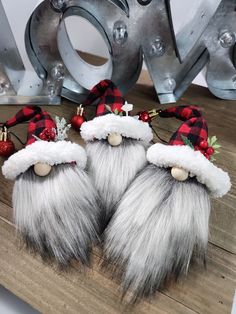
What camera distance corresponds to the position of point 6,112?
0.87 meters

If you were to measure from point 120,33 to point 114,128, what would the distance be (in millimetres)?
246

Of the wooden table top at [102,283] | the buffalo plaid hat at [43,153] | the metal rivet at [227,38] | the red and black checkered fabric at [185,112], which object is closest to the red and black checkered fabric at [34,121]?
the buffalo plaid hat at [43,153]

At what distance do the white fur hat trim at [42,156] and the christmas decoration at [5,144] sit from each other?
4.1 inches

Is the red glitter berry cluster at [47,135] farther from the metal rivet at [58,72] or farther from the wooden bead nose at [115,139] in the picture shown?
the metal rivet at [58,72]

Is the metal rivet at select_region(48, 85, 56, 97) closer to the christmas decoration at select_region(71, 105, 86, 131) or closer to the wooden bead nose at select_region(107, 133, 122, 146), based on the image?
the christmas decoration at select_region(71, 105, 86, 131)

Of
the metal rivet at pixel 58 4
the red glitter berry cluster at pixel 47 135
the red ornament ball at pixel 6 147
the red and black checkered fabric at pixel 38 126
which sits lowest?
the red ornament ball at pixel 6 147

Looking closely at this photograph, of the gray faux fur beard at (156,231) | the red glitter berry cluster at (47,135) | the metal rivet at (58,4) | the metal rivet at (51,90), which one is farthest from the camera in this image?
the metal rivet at (51,90)

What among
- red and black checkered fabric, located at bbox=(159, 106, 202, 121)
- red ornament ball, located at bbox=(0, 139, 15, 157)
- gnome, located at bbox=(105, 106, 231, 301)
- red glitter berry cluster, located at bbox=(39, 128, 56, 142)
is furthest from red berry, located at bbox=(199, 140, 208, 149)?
red ornament ball, located at bbox=(0, 139, 15, 157)

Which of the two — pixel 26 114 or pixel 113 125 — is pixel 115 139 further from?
pixel 26 114

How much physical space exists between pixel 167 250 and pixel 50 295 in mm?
169

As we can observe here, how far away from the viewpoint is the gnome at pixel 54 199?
0.59 m

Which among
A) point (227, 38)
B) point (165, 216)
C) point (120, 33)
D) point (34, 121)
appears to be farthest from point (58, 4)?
point (165, 216)

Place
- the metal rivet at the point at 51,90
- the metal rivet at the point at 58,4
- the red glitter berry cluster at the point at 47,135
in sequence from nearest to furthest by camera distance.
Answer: the red glitter berry cluster at the point at 47,135 → the metal rivet at the point at 58,4 → the metal rivet at the point at 51,90

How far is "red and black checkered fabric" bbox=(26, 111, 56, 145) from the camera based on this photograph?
0.67 m
